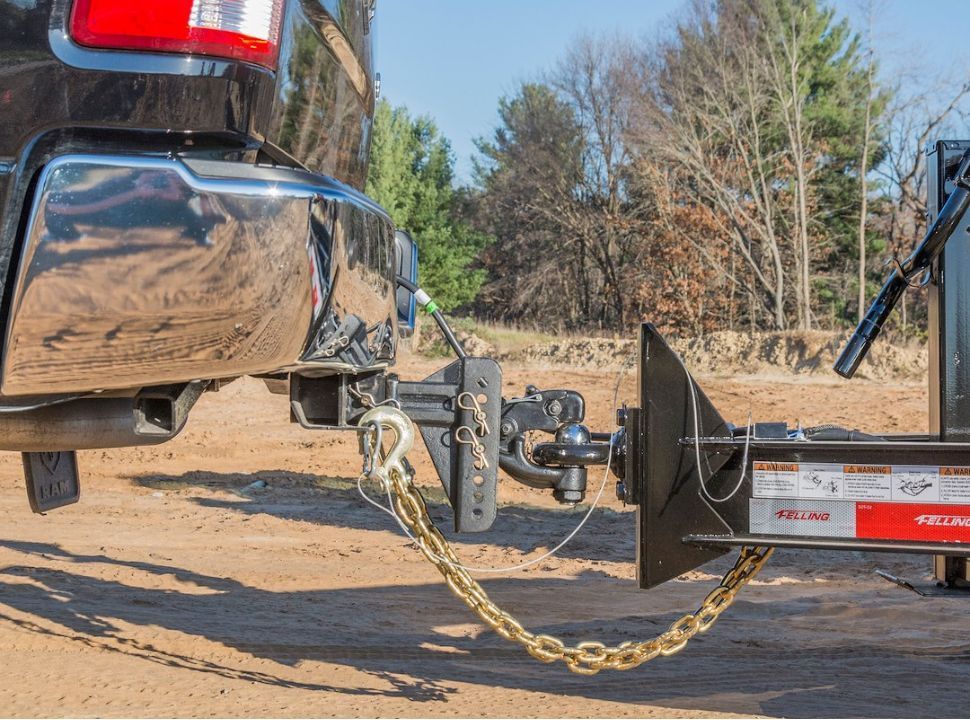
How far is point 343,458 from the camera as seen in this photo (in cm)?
1406

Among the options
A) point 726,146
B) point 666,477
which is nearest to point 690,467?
point 666,477

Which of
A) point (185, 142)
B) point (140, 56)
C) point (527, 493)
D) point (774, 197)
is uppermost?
point (774, 197)

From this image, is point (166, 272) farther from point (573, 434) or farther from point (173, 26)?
point (573, 434)

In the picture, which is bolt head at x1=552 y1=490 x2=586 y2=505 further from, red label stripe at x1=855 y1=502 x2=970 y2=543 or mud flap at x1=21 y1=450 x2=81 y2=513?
mud flap at x1=21 y1=450 x2=81 y2=513

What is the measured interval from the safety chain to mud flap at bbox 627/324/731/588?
0.24 m

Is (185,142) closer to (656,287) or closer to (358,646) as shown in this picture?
(358,646)

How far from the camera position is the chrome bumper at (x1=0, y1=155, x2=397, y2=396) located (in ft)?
7.27

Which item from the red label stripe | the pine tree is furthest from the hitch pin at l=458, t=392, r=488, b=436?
the pine tree

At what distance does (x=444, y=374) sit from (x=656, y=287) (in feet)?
91.7

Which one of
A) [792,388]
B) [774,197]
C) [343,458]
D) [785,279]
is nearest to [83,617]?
[343,458]

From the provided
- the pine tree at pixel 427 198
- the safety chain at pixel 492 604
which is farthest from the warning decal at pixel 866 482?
the pine tree at pixel 427 198

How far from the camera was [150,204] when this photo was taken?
2.22 metres

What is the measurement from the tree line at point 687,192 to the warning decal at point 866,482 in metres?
20.2

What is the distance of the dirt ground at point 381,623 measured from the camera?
402cm
